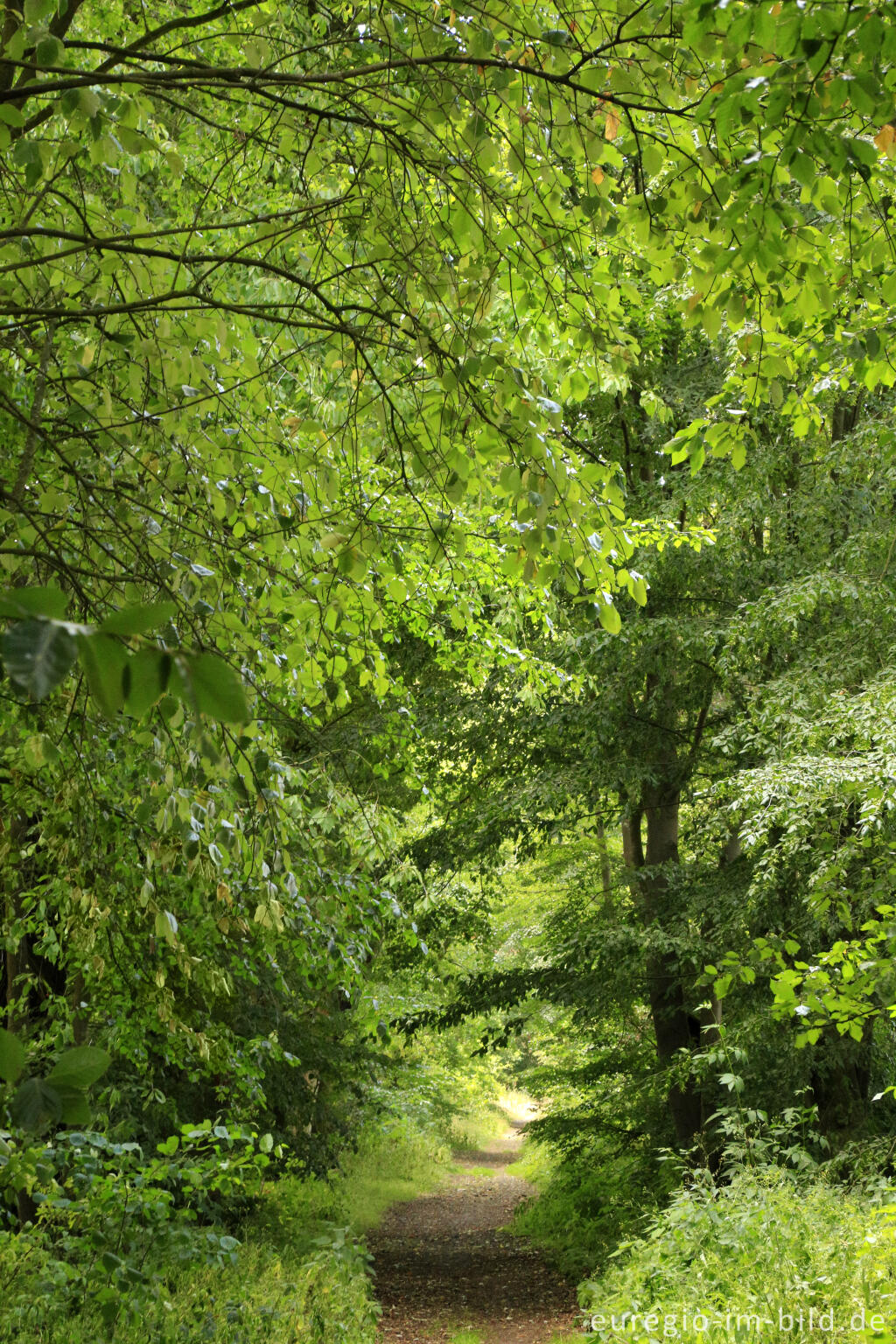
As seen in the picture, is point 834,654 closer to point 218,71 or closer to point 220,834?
point 220,834

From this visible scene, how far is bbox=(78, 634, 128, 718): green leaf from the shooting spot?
839 mm

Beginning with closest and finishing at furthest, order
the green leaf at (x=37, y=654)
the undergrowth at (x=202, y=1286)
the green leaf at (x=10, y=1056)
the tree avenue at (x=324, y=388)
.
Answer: the green leaf at (x=37, y=654)
the green leaf at (x=10, y=1056)
the tree avenue at (x=324, y=388)
the undergrowth at (x=202, y=1286)

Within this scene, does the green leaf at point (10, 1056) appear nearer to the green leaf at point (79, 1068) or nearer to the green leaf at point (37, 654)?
the green leaf at point (79, 1068)

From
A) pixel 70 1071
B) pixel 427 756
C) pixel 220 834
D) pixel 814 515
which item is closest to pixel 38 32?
pixel 220 834

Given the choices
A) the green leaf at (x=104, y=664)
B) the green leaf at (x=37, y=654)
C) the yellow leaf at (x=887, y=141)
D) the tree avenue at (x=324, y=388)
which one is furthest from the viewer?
the yellow leaf at (x=887, y=141)

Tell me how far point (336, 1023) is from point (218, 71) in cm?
973

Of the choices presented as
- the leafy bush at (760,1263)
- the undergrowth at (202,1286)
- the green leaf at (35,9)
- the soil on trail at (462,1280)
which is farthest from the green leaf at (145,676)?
the soil on trail at (462,1280)

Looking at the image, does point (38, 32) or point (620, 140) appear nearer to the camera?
point (38, 32)

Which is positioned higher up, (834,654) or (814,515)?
(814,515)

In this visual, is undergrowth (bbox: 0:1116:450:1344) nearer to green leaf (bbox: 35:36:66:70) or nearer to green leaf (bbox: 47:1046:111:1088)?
green leaf (bbox: 47:1046:111:1088)

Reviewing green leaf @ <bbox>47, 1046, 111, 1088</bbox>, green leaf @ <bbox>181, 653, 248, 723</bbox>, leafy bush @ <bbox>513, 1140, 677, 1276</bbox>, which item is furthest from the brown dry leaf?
leafy bush @ <bbox>513, 1140, 677, 1276</bbox>

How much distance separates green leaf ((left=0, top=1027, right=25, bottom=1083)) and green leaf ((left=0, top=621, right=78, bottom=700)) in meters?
0.50

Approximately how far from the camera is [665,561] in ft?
30.8

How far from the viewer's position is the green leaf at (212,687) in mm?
834
